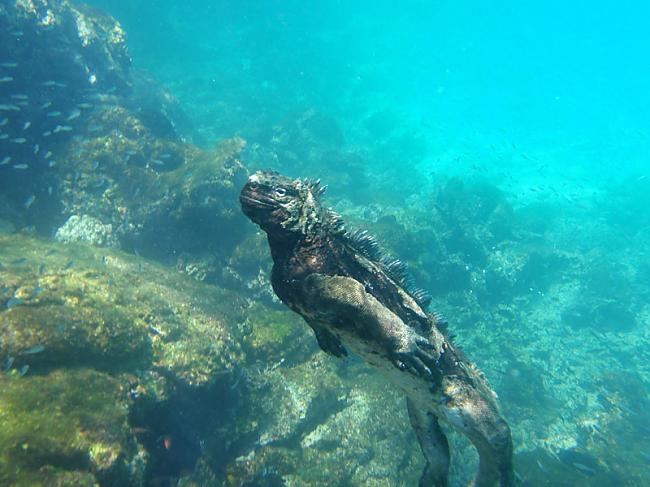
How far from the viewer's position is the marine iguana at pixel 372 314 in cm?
330

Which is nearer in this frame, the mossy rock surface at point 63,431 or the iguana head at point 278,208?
the iguana head at point 278,208

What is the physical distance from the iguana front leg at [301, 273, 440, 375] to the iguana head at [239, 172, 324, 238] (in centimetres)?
53

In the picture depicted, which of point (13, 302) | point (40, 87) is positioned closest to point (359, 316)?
point (13, 302)

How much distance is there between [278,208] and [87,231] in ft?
41.1

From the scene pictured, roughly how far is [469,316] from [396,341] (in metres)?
13.9

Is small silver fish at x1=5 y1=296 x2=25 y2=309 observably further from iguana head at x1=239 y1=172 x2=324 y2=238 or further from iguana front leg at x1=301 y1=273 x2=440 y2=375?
iguana front leg at x1=301 y1=273 x2=440 y2=375

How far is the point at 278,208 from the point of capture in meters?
3.45

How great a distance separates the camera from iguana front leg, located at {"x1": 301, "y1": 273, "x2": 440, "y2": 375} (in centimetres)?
322

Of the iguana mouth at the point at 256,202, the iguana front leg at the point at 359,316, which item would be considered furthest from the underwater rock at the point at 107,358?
the iguana mouth at the point at 256,202

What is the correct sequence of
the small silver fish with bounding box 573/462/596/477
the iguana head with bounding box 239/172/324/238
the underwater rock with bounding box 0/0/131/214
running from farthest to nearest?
the underwater rock with bounding box 0/0/131/214 → the small silver fish with bounding box 573/462/596/477 → the iguana head with bounding box 239/172/324/238

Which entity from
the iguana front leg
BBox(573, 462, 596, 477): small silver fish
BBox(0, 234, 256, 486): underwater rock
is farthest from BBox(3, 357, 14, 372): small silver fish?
BBox(573, 462, 596, 477): small silver fish

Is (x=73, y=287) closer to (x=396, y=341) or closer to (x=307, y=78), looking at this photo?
(x=396, y=341)

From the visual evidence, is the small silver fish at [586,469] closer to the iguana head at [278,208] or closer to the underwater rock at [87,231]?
the iguana head at [278,208]

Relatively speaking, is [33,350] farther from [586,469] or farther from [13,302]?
[586,469]
